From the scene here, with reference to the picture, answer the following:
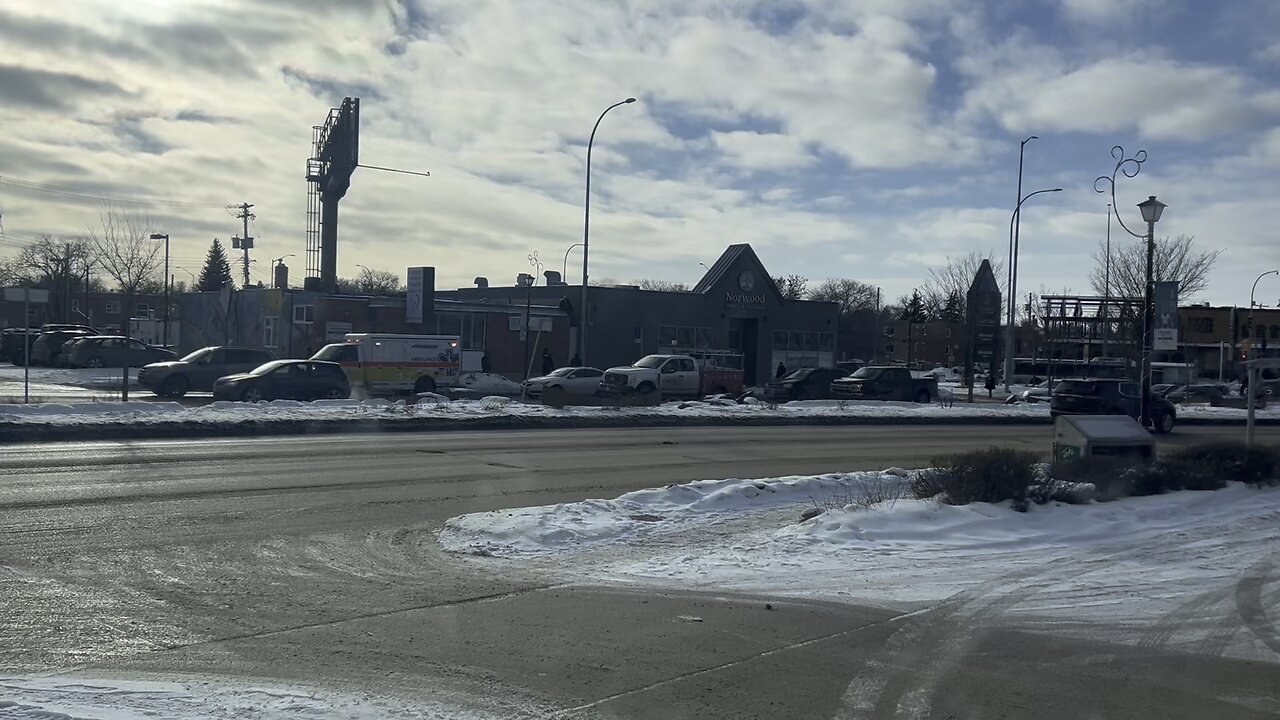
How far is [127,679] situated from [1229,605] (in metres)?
7.76

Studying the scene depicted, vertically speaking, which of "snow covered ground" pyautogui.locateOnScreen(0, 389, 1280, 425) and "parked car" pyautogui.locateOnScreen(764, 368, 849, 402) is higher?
"parked car" pyautogui.locateOnScreen(764, 368, 849, 402)

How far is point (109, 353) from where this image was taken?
4666 cm

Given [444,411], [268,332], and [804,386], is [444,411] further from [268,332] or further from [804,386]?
[268,332]

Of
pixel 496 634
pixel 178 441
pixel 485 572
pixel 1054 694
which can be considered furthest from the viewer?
pixel 178 441

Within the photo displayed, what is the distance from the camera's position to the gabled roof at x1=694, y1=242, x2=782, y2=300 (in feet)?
194

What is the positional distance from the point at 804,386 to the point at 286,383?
19.2 metres

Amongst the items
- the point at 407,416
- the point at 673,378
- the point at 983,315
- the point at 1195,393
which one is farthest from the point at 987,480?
the point at 1195,393

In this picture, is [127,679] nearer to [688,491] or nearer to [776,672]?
[776,672]

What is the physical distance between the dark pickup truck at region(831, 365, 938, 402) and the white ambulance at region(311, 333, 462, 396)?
13.7 metres

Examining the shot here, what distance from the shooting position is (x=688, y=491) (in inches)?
540

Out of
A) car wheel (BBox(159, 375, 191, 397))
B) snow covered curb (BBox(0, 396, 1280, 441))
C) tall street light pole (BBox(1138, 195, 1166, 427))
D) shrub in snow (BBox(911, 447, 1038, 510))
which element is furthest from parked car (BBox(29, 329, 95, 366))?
shrub in snow (BBox(911, 447, 1038, 510))

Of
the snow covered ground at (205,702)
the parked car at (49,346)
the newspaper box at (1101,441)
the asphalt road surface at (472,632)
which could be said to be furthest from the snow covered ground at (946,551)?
the parked car at (49,346)

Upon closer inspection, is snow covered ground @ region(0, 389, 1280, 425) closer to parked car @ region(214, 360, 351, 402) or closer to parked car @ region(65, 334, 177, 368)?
parked car @ region(214, 360, 351, 402)

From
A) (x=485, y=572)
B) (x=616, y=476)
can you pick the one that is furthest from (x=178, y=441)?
(x=485, y=572)
